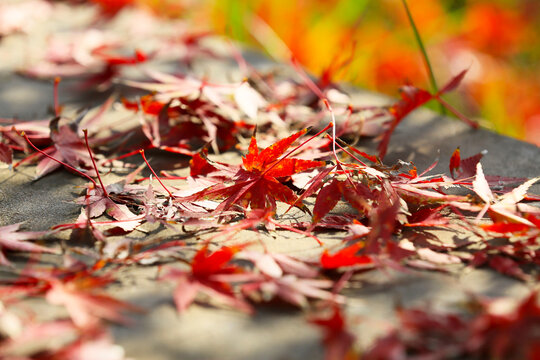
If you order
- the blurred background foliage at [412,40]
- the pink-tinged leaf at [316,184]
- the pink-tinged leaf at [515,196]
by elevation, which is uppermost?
the pink-tinged leaf at [515,196]

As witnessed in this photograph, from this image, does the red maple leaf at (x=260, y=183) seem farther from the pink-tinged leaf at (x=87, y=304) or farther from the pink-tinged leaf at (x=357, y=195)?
the pink-tinged leaf at (x=87, y=304)

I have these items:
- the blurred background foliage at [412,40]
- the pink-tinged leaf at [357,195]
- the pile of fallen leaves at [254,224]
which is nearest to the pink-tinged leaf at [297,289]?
the pile of fallen leaves at [254,224]

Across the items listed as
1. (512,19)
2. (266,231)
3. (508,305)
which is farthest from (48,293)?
(512,19)

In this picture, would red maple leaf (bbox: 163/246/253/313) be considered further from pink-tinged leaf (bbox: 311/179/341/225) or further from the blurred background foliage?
the blurred background foliage

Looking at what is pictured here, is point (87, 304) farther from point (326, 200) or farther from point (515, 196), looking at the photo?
point (515, 196)

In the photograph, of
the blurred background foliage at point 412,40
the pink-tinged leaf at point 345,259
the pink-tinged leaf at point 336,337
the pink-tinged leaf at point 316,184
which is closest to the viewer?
the pink-tinged leaf at point 336,337

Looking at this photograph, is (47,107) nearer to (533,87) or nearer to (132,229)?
(132,229)

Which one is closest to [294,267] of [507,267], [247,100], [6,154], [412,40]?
[507,267]
